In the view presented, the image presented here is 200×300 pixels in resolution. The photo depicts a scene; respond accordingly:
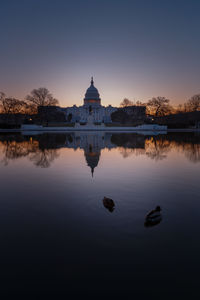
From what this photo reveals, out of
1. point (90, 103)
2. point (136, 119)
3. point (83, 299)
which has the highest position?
point (90, 103)

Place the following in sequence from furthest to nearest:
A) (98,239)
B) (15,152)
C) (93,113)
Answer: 1. (93,113)
2. (15,152)
3. (98,239)

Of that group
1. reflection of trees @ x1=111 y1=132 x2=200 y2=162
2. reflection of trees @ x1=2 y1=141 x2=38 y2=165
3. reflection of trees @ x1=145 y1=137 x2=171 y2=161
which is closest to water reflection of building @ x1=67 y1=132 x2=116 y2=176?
reflection of trees @ x1=111 y1=132 x2=200 y2=162

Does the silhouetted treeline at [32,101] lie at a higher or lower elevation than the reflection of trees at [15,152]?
higher

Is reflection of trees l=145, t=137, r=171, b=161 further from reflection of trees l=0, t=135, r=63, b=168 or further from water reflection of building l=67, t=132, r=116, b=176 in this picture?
reflection of trees l=0, t=135, r=63, b=168

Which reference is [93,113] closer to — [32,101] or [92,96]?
[92,96]

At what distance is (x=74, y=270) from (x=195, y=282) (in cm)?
198

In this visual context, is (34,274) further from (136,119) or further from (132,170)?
(136,119)

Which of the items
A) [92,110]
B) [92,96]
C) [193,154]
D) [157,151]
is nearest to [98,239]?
[193,154]

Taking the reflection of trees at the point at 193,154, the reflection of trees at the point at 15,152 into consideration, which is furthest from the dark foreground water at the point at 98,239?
the reflection of trees at the point at 15,152

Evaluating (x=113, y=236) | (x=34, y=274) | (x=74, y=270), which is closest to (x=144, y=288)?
(x=74, y=270)

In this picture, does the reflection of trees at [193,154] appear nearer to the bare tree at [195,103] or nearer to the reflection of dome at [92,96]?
the bare tree at [195,103]

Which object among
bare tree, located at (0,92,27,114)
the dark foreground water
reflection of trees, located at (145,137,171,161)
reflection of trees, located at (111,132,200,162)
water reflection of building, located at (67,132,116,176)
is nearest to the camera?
the dark foreground water

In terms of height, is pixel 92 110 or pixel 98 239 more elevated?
pixel 92 110

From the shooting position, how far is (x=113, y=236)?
4.71m
